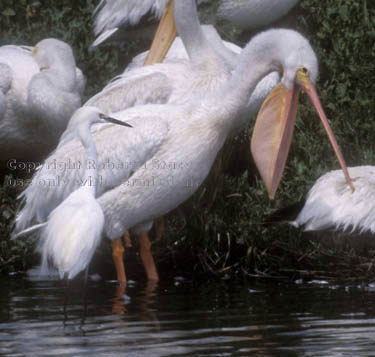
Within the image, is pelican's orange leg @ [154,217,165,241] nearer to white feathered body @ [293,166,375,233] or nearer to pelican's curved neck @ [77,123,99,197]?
white feathered body @ [293,166,375,233]

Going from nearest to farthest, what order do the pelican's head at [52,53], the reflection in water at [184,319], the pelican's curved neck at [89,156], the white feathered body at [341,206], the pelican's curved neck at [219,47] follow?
the reflection in water at [184,319] → the pelican's curved neck at [89,156] → the white feathered body at [341,206] → the pelican's curved neck at [219,47] → the pelican's head at [52,53]

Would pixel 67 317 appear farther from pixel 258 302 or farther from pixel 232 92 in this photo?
pixel 232 92

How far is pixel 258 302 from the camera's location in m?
5.79

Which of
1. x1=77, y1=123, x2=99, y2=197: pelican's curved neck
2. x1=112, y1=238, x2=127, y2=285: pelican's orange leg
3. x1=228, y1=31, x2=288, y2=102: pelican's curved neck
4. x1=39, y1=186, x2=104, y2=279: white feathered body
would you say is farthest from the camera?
x1=112, y1=238, x2=127, y2=285: pelican's orange leg

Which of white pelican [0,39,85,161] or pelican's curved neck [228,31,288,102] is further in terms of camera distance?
white pelican [0,39,85,161]

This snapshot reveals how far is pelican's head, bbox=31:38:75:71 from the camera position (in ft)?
25.4

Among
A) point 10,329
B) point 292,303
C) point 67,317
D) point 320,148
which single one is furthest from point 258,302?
point 320,148

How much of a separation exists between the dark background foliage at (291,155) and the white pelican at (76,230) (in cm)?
115

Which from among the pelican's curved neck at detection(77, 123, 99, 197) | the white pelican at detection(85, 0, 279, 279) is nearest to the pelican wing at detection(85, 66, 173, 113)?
the white pelican at detection(85, 0, 279, 279)

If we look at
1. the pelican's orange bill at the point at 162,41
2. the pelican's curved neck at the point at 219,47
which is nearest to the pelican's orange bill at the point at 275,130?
the pelican's curved neck at the point at 219,47

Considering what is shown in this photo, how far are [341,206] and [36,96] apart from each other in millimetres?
2324

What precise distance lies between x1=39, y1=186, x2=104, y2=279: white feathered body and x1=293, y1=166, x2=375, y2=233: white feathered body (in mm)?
1418

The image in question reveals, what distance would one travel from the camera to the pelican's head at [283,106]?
6.02 m

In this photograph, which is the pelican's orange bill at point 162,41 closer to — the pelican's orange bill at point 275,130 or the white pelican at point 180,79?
the white pelican at point 180,79
